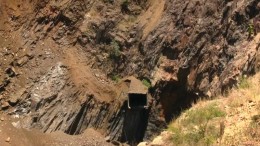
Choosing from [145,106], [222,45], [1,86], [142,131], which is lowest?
[142,131]

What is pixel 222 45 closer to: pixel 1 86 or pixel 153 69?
pixel 153 69

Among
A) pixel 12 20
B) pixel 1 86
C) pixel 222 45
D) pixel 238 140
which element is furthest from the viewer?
pixel 222 45

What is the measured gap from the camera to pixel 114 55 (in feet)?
48.9

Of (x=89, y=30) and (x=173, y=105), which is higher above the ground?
(x=89, y=30)

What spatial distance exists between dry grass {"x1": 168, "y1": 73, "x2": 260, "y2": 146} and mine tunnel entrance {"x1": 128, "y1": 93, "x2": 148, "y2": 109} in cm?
178

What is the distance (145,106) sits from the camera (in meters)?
14.7

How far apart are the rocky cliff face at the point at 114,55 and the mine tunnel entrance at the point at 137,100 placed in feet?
1.07

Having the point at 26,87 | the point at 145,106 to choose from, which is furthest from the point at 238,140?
the point at 26,87

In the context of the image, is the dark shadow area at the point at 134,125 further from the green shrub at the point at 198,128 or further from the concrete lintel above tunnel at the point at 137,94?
the green shrub at the point at 198,128

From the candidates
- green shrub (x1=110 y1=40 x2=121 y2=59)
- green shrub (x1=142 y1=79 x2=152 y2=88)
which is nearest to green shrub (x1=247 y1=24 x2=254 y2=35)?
green shrub (x1=142 y1=79 x2=152 y2=88)

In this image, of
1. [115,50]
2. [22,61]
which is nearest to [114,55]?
[115,50]

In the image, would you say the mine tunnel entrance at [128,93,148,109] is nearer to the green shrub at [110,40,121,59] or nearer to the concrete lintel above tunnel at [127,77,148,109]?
the concrete lintel above tunnel at [127,77,148,109]

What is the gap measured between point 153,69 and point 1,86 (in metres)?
5.26

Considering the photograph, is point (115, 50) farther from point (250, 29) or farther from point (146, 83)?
point (250, 29)
